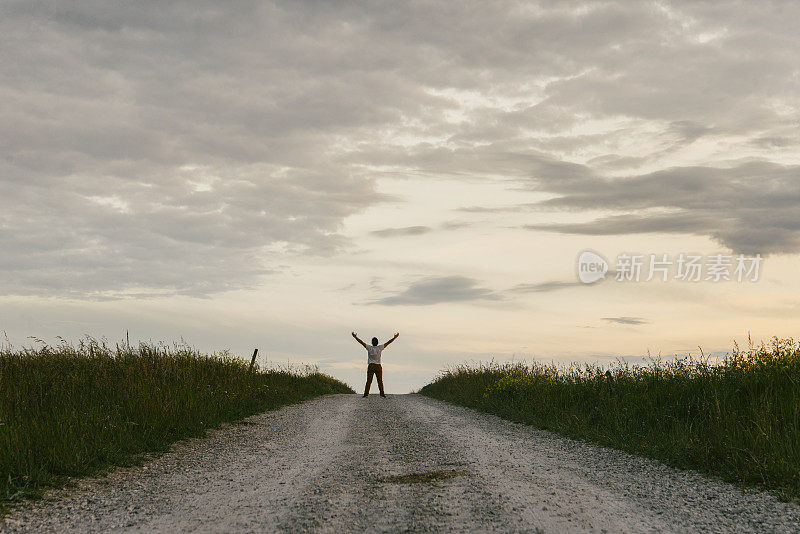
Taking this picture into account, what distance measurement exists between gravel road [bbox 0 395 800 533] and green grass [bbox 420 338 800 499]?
612 mm

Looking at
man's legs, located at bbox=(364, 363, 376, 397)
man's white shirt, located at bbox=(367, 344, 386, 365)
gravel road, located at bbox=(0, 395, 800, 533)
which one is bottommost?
gravel road, located at bbox=(0, 395, 800, 533)

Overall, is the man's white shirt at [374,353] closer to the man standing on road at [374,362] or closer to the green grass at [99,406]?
the man standing on road at [374,362]

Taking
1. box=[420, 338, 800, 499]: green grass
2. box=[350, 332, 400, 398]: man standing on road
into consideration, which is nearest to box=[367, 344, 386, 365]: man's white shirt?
box=[350, 332, 400, 398]: man standing on road

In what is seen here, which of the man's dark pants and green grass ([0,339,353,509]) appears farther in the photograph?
the man's dark pants

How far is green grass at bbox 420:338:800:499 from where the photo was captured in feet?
25.3

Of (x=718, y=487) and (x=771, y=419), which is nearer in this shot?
(x=718, y=487)

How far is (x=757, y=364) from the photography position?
11008 millimetres

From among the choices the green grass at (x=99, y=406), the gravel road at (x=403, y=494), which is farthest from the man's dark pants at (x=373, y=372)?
the gravel road at (x=403, y=494)

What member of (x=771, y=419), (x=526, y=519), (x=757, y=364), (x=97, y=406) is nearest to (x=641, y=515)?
(x=526, y=519)

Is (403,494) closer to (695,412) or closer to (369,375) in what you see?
(695,412)

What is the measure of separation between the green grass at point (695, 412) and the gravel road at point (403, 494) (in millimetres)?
612

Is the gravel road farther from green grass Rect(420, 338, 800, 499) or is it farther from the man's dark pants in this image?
the man's dark pants

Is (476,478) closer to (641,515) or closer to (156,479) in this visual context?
(641,515)

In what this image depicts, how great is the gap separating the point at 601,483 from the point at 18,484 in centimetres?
730
